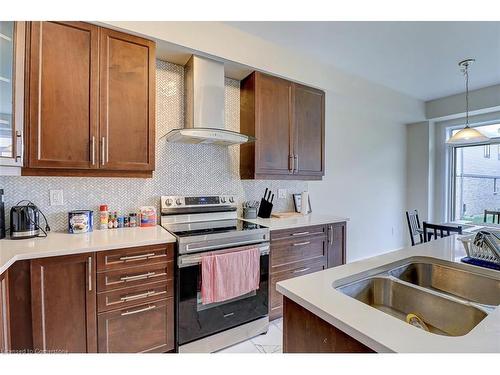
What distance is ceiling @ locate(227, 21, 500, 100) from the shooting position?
218 centimetres

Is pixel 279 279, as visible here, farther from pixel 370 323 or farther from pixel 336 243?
pixel 370 323

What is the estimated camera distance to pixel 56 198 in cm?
188

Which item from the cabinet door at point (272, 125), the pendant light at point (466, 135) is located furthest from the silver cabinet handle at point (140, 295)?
the pendant light at point (466, 135)

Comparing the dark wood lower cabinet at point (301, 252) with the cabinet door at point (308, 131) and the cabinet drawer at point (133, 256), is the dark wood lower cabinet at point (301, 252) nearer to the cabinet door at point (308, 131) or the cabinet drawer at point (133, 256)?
the cabinet door at point (308, 131)

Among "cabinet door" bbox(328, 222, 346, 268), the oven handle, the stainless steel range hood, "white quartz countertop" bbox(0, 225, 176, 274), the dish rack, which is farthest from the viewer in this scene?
"cabinet door" bbox(328, 222, 346, 268)

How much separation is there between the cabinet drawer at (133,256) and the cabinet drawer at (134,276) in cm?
3

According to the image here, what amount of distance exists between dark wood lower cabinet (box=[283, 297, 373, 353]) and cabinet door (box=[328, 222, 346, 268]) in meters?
1.74

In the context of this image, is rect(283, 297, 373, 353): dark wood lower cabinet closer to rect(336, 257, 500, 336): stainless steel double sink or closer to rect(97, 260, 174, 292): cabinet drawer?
rect(336, 257, 500, 336): stainless steel double sink

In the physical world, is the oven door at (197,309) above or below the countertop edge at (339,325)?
below

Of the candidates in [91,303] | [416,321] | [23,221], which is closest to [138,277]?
[91,303]

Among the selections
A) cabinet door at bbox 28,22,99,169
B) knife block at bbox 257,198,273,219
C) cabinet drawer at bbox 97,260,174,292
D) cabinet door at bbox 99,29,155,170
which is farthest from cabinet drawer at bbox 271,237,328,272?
cabinet door at bbox 28,22,99,169

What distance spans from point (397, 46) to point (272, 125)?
4.66 feet

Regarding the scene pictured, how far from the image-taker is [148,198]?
2.22 meters

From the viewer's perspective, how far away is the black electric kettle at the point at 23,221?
1.60 metres
